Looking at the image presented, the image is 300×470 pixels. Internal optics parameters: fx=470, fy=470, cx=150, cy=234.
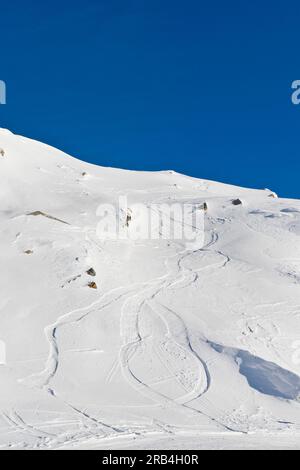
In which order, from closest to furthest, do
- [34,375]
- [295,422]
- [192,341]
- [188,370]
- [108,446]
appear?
[108,446]
[295,422]
[34,375]
[188,370]
[192,341]

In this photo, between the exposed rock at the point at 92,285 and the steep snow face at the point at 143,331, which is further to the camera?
the exposed rock at the point at 92,285

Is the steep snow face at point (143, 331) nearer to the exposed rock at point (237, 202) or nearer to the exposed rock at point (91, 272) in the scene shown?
the exposed rock at point (91, 272)

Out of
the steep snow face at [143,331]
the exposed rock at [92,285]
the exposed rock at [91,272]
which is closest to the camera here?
the steep snow face at [143,331]

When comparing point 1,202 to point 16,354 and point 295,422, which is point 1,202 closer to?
point 16,354

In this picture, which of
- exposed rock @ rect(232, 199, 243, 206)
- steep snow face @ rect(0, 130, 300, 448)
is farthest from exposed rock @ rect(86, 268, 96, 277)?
exposed rock @ rect(232, 199, 243, 206)

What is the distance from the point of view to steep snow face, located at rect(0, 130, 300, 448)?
10148 mm

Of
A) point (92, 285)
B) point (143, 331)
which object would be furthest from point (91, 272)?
point (143, 331)

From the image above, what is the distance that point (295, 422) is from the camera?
10.9 meters

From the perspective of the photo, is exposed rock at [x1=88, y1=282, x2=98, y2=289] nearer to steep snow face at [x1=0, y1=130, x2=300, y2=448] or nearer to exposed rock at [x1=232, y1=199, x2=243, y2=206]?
steep snow face at [x1=0, y1=130, x2=300, y2=448]

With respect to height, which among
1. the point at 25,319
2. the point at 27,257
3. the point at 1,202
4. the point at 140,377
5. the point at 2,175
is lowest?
the point at 140,377

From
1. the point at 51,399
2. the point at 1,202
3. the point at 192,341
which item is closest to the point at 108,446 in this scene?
the point at 51,399

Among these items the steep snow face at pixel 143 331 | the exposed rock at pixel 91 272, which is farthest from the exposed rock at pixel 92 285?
the exposed rock at pixel 91 272

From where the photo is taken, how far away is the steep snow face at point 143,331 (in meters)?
10.1

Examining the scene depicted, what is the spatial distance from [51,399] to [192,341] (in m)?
5.12
